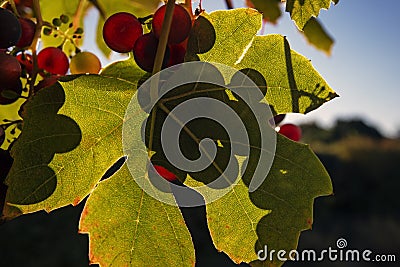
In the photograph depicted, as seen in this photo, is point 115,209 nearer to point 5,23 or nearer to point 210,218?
point 210,218

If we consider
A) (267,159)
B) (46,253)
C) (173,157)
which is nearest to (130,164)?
(173,157)

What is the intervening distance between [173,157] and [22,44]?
0.83 feet

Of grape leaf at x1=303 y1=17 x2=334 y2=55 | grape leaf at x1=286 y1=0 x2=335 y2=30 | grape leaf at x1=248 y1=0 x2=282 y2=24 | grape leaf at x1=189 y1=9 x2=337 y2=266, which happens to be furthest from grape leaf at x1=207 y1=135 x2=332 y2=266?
grape leaf at x1=303 y1=17 x2=334 y2=55

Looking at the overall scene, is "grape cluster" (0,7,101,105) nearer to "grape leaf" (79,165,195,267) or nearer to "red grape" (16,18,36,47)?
"red grape" (16,18,36,47)

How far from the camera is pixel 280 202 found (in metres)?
0.68

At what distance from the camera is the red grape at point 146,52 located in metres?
0.66

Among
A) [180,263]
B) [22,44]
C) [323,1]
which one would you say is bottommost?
[180,263]

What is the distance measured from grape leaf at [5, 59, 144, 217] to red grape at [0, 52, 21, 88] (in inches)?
3.3

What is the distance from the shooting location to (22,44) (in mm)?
761

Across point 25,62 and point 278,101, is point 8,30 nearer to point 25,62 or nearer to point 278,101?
point 25,62

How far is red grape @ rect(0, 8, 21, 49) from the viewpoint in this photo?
67 cm

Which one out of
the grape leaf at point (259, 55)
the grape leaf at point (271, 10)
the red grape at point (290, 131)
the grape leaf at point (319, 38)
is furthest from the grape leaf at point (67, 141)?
the grape leaf at point (319, 38)

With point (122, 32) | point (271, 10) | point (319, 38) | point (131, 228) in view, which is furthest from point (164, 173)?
point (319, 38)

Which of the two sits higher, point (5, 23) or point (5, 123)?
point (5, 23)
